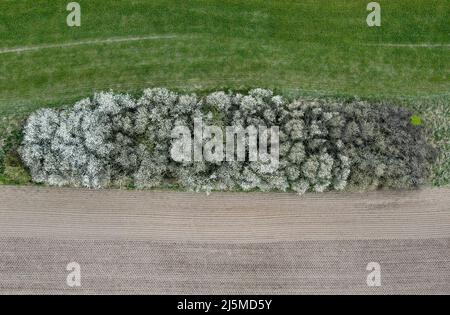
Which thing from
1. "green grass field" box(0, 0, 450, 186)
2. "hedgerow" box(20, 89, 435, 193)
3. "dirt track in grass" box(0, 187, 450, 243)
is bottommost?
"dirt track in grass" box(0, 187, 450, 243)

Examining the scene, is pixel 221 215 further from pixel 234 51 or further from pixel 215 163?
pixel 234 51

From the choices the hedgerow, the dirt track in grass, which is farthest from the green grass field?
the dirt track in grass

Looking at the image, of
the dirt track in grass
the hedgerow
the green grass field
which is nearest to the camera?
the hedgerow

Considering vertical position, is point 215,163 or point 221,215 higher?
point 215,163

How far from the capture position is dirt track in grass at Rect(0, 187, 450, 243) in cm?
2170

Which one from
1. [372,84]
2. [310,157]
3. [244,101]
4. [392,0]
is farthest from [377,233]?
[392,0]

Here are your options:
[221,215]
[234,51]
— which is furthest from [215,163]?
[234,51]

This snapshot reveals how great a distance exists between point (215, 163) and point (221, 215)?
2.51 m

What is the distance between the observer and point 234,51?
22.4 m

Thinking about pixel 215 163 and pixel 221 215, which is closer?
pixel 215 163

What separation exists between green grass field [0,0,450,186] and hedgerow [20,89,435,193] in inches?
41.7

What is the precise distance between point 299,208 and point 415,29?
32.8 feet

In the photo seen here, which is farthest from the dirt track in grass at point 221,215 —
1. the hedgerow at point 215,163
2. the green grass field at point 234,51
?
the green grass field at point 234,51

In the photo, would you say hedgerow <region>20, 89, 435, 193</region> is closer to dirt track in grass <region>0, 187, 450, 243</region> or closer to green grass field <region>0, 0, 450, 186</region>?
dirt track in grass <region>0, 187, 450, 243</region>
